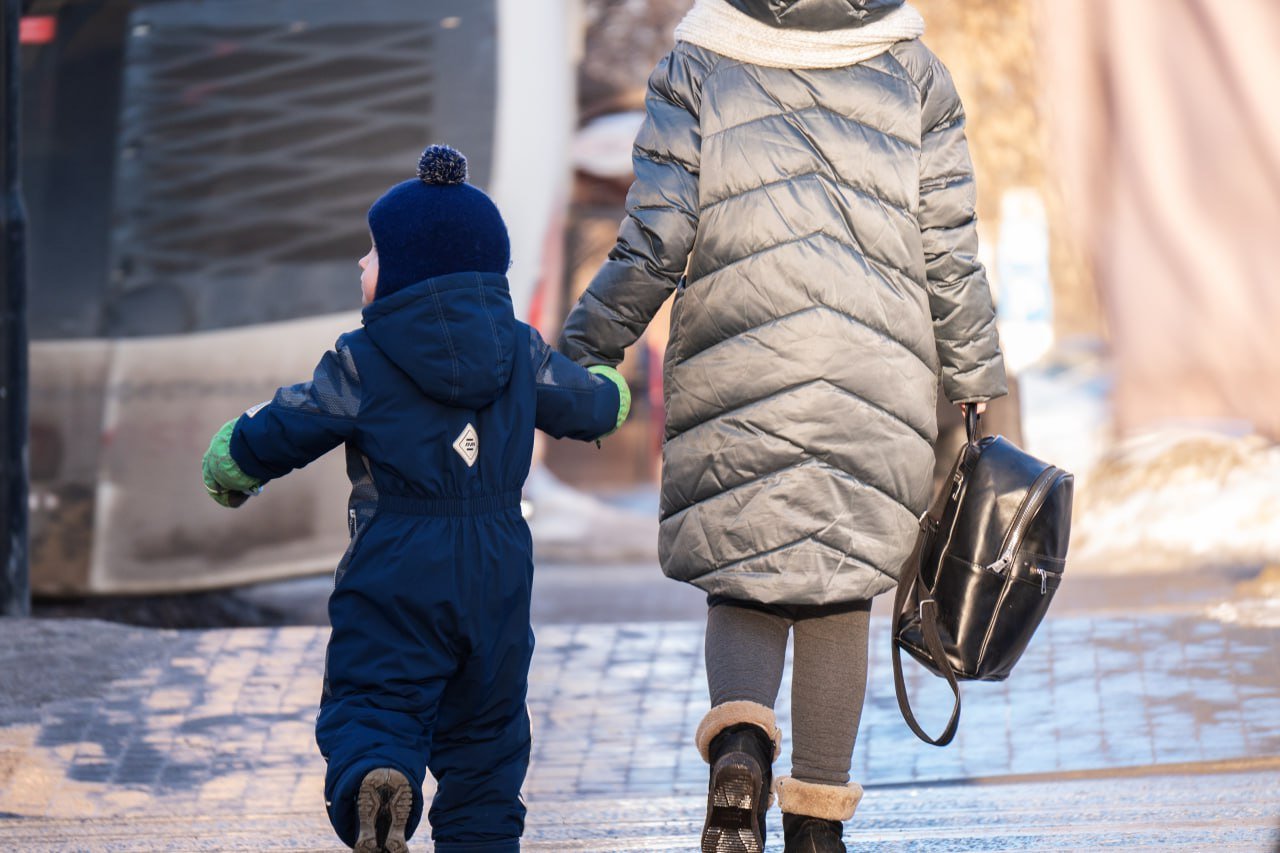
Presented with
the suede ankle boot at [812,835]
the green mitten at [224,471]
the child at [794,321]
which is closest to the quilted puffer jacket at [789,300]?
the child at [794,321]

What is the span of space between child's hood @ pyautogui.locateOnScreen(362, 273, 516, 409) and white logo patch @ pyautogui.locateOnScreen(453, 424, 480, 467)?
0.04 metres

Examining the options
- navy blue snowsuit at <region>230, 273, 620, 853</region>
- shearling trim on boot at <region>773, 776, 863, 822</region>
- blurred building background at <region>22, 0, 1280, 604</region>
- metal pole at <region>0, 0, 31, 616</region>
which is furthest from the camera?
blurred building background at <region>22, 0, 1280, 604</region>

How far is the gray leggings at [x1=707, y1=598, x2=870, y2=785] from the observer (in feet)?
9.62

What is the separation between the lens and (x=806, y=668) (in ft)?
9.82

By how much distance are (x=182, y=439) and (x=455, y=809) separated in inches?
184

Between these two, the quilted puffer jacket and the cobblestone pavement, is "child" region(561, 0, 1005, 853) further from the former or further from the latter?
the cobblestone pavement

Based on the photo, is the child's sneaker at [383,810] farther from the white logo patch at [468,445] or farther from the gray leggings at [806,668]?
the gray leggings at [806,668]

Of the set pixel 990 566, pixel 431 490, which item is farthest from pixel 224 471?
pixel 990 566

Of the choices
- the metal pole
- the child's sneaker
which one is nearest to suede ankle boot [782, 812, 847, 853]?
the child's sneaker

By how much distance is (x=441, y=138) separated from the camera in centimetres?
712

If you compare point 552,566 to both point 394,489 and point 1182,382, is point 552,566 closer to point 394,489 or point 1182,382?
point 1182,382

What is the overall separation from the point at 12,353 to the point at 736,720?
3673 millimetres

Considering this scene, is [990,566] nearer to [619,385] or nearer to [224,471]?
[619,385]

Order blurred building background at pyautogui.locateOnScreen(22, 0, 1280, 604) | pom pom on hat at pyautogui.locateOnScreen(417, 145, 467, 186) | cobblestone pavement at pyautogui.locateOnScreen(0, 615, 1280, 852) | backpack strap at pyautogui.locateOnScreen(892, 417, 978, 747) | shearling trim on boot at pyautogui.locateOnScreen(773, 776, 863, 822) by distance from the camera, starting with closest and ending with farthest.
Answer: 1. pom pom on hat at pyautogui.locateOnScreen(417, 145, 467, 186)
2. shearling trim on boot at pyautogui.locateOnScreen(773, 776, 863, 822)
3. backpack strap at pyautogui.locateOnScreen(892, 417, 978, 747)
4. cobblestone pavement at pyautogui.locateOnScreen(0, 615, 1280, 852)
5. blurred building background at pyautogui.locateOnScreen(22, 0, 1280, 604)
